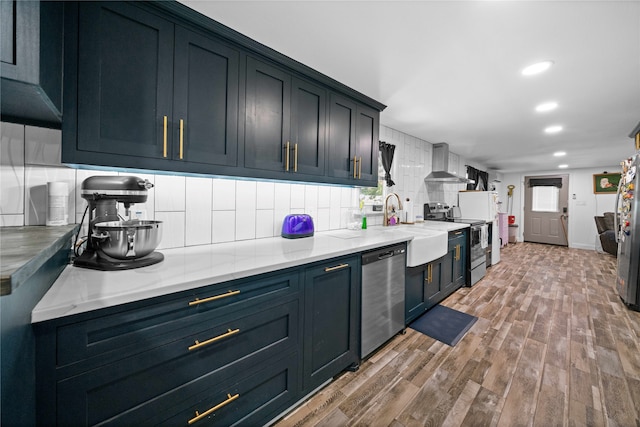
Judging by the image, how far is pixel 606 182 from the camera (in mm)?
6500

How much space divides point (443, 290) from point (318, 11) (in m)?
3.08

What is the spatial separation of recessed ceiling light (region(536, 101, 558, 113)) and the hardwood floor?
7.62 ft

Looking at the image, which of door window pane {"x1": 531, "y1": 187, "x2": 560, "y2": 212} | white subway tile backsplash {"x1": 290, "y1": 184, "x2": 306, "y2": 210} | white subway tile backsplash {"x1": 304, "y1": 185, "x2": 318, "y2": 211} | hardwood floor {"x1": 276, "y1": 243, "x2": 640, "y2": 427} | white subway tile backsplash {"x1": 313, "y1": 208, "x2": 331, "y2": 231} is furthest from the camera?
door window pane {"x1": 531, "y1": 187, "x2": 560, "y2": 212}

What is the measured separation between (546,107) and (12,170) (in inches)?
170

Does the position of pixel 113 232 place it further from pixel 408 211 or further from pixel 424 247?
pixel 408 211

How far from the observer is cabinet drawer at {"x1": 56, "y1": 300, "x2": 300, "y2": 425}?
80cm

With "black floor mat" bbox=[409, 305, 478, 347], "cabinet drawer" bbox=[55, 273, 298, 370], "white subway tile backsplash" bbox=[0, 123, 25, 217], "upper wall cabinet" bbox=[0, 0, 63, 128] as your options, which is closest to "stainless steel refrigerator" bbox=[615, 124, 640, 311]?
"black floor mat" bbox=[409, 305, 478, 347]

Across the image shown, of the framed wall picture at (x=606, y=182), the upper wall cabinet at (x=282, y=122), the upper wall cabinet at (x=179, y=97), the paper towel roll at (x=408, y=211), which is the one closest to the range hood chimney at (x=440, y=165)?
the paper towel roll at (x=408, y=211)

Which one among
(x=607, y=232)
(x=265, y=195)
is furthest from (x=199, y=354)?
(x=607, y=232)

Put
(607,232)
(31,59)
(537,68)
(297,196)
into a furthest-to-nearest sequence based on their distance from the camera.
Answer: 1. (607,232)
2. (297,196)
3. (537,68)
4. (31,59)

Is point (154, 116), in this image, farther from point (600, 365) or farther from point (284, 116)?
point (600, 365)

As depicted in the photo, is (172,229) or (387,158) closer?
(172,229)

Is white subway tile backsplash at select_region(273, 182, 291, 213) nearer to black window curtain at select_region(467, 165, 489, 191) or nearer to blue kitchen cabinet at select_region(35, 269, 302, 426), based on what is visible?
blue kitchen cabinet at select_region(35, 269, 302, 426)

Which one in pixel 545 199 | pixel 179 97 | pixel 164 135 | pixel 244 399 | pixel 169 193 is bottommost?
pixel 244 399
